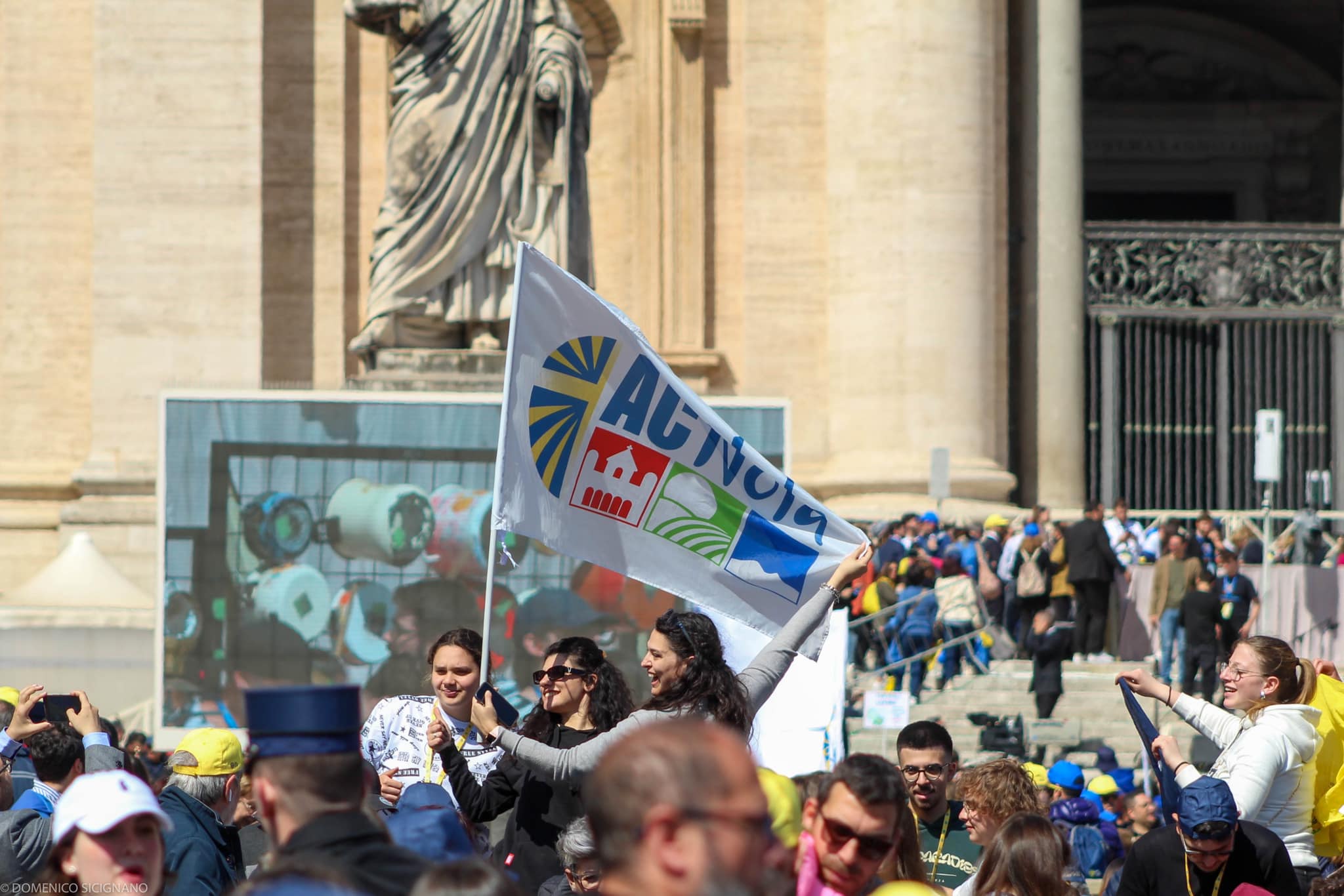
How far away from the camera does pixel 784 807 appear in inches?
180

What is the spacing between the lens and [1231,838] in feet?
18.8

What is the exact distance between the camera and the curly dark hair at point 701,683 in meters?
5.71

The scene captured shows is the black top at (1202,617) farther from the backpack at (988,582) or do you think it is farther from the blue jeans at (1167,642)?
the backpack at (988,582)

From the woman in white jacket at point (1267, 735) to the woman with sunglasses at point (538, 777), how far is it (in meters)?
1.55

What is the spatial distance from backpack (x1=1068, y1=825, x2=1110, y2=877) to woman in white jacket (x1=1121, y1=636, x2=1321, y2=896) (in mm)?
2773

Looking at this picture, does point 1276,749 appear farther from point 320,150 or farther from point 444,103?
point 320,150

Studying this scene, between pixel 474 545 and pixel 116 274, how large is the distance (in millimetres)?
9326

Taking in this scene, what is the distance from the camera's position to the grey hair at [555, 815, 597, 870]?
552 cm

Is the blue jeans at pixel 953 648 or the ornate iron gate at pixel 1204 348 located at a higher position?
the ornate iron gate at pixel 1204 348

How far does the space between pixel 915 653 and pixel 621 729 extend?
1146 cm

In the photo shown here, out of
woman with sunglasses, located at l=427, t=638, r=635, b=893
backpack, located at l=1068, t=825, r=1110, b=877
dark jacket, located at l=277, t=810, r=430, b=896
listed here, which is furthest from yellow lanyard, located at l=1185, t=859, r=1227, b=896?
backpack, located at l=1068, t=825, r=1110, b=877

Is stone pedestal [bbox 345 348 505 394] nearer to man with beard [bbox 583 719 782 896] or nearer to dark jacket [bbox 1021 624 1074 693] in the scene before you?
dark jacket [bbox 1021 624 1074 693]

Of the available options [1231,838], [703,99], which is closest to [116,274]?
[703,99]

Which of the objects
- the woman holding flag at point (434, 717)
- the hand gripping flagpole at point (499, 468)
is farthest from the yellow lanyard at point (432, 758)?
the hand gripping flagpole at point (499, 468)
